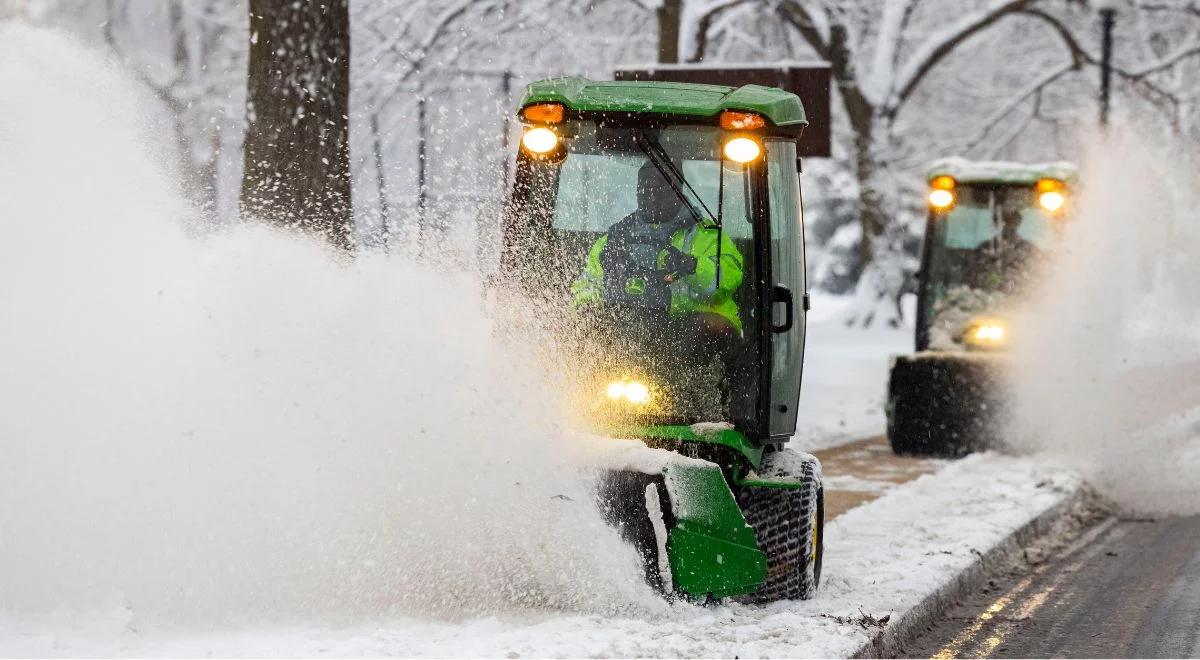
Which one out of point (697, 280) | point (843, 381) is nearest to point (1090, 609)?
point (697, 280)

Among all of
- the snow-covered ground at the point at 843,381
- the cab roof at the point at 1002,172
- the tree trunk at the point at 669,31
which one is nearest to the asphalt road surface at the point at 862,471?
the snow-covered ground at the point at 843,381

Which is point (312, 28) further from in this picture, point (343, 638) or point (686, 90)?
point (343, 638)

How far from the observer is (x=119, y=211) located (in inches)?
264

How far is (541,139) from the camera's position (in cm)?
641

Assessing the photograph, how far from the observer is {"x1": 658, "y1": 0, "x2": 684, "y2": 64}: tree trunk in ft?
62.4

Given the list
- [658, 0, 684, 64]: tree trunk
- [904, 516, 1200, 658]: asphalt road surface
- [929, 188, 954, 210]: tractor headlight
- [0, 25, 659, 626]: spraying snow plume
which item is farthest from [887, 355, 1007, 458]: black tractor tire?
[658, 0, 684, 64]: tree trunk

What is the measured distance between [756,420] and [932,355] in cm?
677

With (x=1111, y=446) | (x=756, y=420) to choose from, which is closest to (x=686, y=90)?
(x=756, y=420)

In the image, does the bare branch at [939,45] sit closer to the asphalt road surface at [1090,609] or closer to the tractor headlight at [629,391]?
the asphalt road surface at [1090,609]

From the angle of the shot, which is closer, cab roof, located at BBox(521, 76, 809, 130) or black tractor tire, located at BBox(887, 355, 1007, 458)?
cab roof, located at BBox(521, 76, 809, 130)

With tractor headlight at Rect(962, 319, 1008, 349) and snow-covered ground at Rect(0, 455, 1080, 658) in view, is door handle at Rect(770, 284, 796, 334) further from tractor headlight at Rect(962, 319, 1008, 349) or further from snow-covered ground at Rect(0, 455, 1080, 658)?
tractor headlight at Rect(962, 319, 1008, 349)

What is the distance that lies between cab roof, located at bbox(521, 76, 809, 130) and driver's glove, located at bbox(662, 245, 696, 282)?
55cm

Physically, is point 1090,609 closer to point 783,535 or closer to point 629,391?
point 783,535

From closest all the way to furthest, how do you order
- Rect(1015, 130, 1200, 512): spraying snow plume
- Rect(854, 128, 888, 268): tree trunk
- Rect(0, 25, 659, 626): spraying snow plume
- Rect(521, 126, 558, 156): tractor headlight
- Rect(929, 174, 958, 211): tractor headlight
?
Rect(0, 25, 659, 626): spraying snow plume < Rect(521, 126, 558, 156): tractor headlight < Rect(1015, 130, 1200, 512): spraying snow plume < Rect(929, 174, 958, 211): tractor headlight < Rect(854, 128, 888, 268): tree trunk
